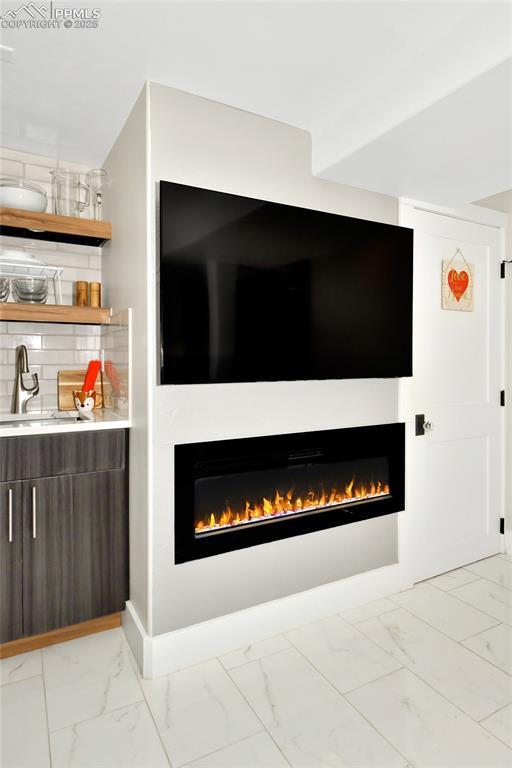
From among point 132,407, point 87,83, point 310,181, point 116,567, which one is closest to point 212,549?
point 116,567

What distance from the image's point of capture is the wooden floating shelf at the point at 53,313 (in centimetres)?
221

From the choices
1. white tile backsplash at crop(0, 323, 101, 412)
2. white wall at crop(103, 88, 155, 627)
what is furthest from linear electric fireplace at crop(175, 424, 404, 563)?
white tile backsplash at crop(0, 323, 101, 412)

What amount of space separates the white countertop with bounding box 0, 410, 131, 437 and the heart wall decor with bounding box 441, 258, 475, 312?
6.50 feet

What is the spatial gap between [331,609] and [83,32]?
266cm

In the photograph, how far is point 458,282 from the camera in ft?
9.55

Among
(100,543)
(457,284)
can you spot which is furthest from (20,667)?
(457,284)

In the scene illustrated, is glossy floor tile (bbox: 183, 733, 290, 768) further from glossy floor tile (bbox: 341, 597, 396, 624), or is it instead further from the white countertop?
the white countertop

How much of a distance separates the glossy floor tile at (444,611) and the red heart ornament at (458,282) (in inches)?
68.3

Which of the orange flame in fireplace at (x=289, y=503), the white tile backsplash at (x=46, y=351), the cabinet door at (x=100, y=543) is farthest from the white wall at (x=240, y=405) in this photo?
the white tile backsplash at (x=46, y=351)

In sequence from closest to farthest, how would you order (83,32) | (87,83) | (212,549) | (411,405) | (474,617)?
(83,32) < (87,83) < (212,549) < (474,617) < (411,405)

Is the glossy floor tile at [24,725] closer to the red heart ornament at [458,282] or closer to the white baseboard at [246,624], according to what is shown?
the white baseboard at [246,624]

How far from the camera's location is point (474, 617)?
7.84 ft

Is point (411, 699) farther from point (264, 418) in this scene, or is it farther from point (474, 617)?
point (264, 418)

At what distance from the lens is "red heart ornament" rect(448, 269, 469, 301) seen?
287 centimetres
